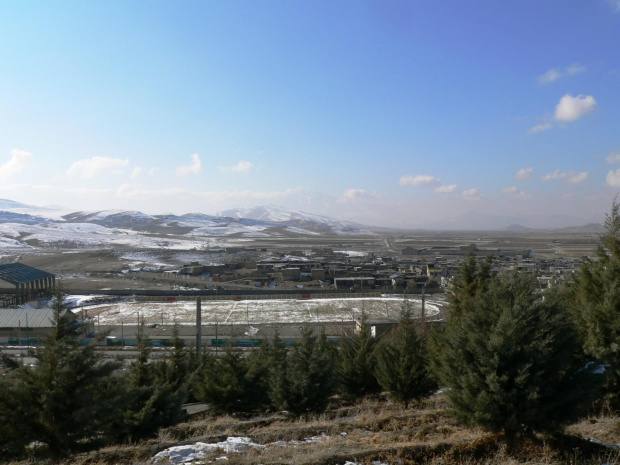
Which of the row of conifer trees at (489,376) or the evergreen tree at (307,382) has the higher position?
the row of conifer trees at (489,376)

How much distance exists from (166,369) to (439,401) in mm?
6514

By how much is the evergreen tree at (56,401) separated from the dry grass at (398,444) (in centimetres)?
67

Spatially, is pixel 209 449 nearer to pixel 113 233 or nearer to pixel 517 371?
pixel 517 371

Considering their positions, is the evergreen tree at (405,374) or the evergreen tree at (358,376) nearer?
the evergreen tree at (405,374)

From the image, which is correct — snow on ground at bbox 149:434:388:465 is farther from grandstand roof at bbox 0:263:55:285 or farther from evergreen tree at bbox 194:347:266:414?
grandstand roof at bbox 0:263:55:285

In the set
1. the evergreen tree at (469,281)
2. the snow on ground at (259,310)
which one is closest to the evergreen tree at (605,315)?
the evergreen tree at (469,281)

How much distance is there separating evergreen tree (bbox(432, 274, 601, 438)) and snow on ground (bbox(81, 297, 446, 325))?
822 inches

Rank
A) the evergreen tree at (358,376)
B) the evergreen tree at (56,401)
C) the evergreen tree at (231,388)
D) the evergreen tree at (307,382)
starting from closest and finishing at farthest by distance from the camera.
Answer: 1. the evergreen tree at (56,401)
2. the evergreen tree at (307,382)
3. the evergreen tree at (231,388)
4. the evergreen tree at (358,376)

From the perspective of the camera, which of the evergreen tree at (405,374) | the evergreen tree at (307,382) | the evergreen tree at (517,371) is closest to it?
the evergreen tree at (517,371)

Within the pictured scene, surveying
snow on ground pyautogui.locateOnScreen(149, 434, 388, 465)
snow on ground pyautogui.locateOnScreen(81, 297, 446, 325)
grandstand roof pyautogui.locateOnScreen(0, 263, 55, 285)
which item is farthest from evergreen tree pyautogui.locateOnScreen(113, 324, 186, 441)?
grandstand roof pyautogui.locateOnScreen(0, 263, 55, 285)

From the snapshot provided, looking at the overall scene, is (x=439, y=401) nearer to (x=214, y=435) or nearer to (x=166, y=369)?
(x=214, y=435)

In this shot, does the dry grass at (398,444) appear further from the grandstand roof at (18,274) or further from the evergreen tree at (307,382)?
the grandstand roof at (18,274)

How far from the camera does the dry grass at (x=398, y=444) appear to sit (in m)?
5.18

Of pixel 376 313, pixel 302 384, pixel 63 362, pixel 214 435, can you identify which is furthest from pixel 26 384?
pixel 376 313
